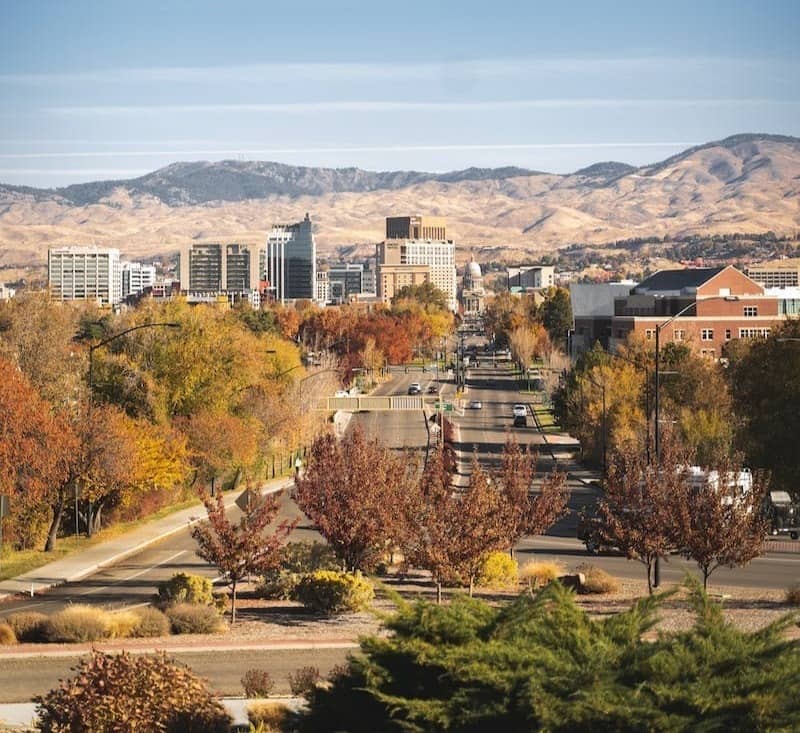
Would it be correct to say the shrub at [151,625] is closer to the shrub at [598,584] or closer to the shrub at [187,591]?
the shrub at [187,591]

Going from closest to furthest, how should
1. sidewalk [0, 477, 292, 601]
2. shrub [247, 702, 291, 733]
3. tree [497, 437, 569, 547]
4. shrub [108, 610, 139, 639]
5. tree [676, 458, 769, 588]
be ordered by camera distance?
shrub [247, 702, 291, 733], shrub [108, 610, 139, 639], tree [676, 458, 769, 588], tree [497, 437, 569, 547], sidewalk [0, 477, 292, 601]

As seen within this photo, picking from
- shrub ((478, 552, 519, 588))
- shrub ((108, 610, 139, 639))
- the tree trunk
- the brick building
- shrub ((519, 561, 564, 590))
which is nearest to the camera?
shrub ((108, 610, 139, 639))

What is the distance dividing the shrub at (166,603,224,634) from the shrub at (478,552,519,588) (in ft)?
22.6

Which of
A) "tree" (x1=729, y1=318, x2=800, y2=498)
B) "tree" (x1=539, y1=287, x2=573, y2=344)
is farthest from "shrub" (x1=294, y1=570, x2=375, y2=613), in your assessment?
"tree" (x1=539, y1=287, x2=573, y2=344)

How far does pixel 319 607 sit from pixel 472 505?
3921 millimetres

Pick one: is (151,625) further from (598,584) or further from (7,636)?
(598,584)

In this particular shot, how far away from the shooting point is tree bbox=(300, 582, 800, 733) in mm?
14398

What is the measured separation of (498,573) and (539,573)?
1.12 metres

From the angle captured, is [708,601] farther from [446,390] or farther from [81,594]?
[446,390]

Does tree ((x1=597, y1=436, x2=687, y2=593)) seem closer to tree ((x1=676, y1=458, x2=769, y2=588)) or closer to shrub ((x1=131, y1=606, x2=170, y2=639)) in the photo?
tree ((x1=676, y1=458, x2=769, y2=588))

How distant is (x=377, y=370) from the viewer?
431ft

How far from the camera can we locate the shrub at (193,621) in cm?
2772

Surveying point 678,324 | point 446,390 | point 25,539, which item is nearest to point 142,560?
point 25,539

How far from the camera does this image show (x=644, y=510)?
3078 cm
